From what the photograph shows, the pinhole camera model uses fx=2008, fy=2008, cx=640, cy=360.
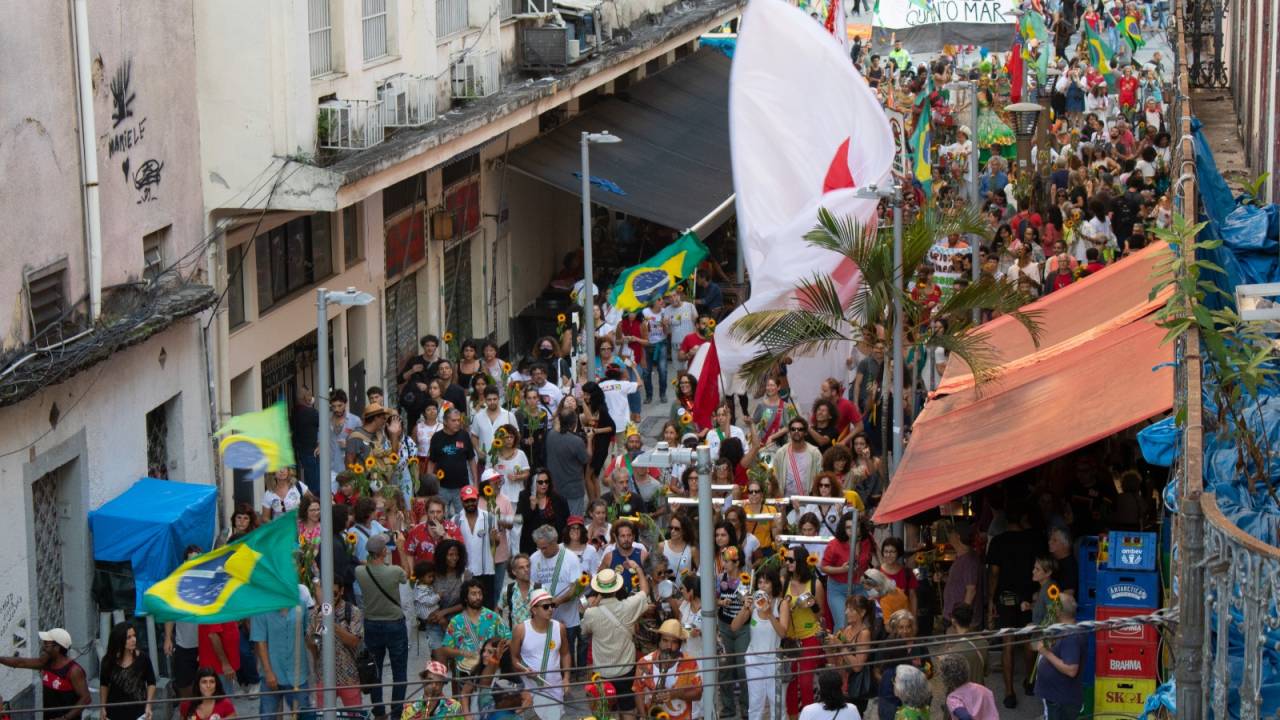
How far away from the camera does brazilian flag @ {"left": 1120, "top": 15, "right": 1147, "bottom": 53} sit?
46812 millimetres

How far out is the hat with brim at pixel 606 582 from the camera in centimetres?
1429

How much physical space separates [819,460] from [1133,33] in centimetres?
3288

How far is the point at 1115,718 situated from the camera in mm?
13242

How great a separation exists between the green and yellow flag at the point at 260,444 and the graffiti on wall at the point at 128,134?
11.7 ft

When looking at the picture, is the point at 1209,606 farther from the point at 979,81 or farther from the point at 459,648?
the point at 979,81

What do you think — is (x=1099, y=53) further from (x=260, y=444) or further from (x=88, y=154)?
(x=260, y=444)

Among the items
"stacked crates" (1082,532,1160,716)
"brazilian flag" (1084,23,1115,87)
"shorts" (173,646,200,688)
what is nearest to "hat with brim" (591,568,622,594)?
"shorts" (173,646,200,688)

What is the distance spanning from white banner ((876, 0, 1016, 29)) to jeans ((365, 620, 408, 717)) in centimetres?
3719

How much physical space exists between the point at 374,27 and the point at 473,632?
11.8 m

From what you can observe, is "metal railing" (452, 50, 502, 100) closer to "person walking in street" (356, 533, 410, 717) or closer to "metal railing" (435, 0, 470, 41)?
"metal railing" (435, 0, 470, 41)

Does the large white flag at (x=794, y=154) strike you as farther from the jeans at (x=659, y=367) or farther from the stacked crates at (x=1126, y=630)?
the stacked crates at (x=1126, y=630)

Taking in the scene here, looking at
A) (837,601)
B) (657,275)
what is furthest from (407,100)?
(837,601)

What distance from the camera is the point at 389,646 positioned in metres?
14.9

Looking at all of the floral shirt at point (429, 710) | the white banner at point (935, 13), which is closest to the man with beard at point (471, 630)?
the floral shirt at point (429, 710)
